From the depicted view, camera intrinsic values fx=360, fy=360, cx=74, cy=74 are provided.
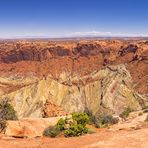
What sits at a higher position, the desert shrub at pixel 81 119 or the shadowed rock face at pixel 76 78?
the desert shrub at pixel 81 119

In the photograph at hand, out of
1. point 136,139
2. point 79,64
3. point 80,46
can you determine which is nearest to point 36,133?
point 136,139

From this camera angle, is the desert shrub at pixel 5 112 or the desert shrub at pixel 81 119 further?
the desert shrub at pixel 5 112

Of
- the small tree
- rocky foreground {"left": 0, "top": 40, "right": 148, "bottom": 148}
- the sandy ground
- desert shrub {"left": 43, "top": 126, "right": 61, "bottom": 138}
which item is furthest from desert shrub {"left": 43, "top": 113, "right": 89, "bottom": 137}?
the sandy ground

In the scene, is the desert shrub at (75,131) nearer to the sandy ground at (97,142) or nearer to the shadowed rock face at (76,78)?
the sandy ground at (97,142)

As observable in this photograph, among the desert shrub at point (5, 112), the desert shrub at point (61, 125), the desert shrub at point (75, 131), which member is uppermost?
the desert shrub at point (75, 131)

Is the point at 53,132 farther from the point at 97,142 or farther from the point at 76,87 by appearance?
the point at 76,87

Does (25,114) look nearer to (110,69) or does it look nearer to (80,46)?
(110,69)

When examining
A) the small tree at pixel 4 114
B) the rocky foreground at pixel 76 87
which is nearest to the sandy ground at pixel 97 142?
the rocky foreground at pixel 76 87
